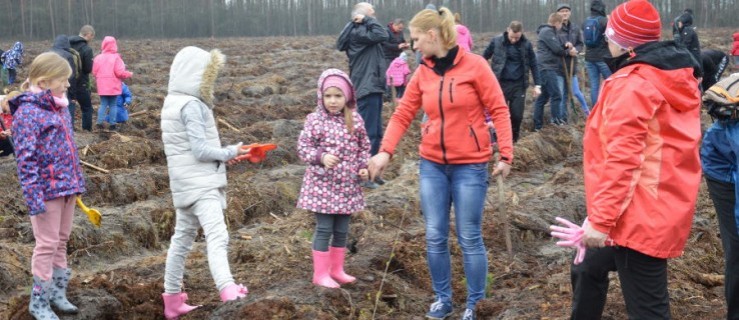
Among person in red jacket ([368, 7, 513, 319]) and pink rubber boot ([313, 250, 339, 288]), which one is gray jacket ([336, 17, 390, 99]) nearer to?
pink rubber boot ([313, 250, 339, 288])

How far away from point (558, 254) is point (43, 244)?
4010mm

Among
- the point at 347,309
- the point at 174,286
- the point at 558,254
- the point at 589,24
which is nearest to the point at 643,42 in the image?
the point at 347,309

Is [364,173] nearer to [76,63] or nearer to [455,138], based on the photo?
A: [455,138]

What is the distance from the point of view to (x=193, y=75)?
197 inches

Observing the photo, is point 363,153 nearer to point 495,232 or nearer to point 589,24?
point 495,232

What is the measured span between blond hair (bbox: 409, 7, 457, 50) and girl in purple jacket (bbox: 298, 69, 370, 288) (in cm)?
78

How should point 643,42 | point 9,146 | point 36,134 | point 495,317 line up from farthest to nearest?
point 9,146, point 495,317, point 36,134, point 643,42

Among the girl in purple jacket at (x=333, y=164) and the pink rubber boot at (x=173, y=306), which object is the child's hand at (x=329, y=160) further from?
the pink rubber boot at (x=173, y=306)

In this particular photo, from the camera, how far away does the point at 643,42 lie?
351cm

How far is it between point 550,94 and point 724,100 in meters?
8.51

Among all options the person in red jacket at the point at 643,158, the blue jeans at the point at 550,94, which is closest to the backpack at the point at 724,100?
the person in red jacket at the point at 643,158

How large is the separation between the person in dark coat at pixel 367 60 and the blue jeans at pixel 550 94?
4.13m

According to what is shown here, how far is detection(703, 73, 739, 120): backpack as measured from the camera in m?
4.07

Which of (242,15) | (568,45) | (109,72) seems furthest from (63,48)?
(242,15)
